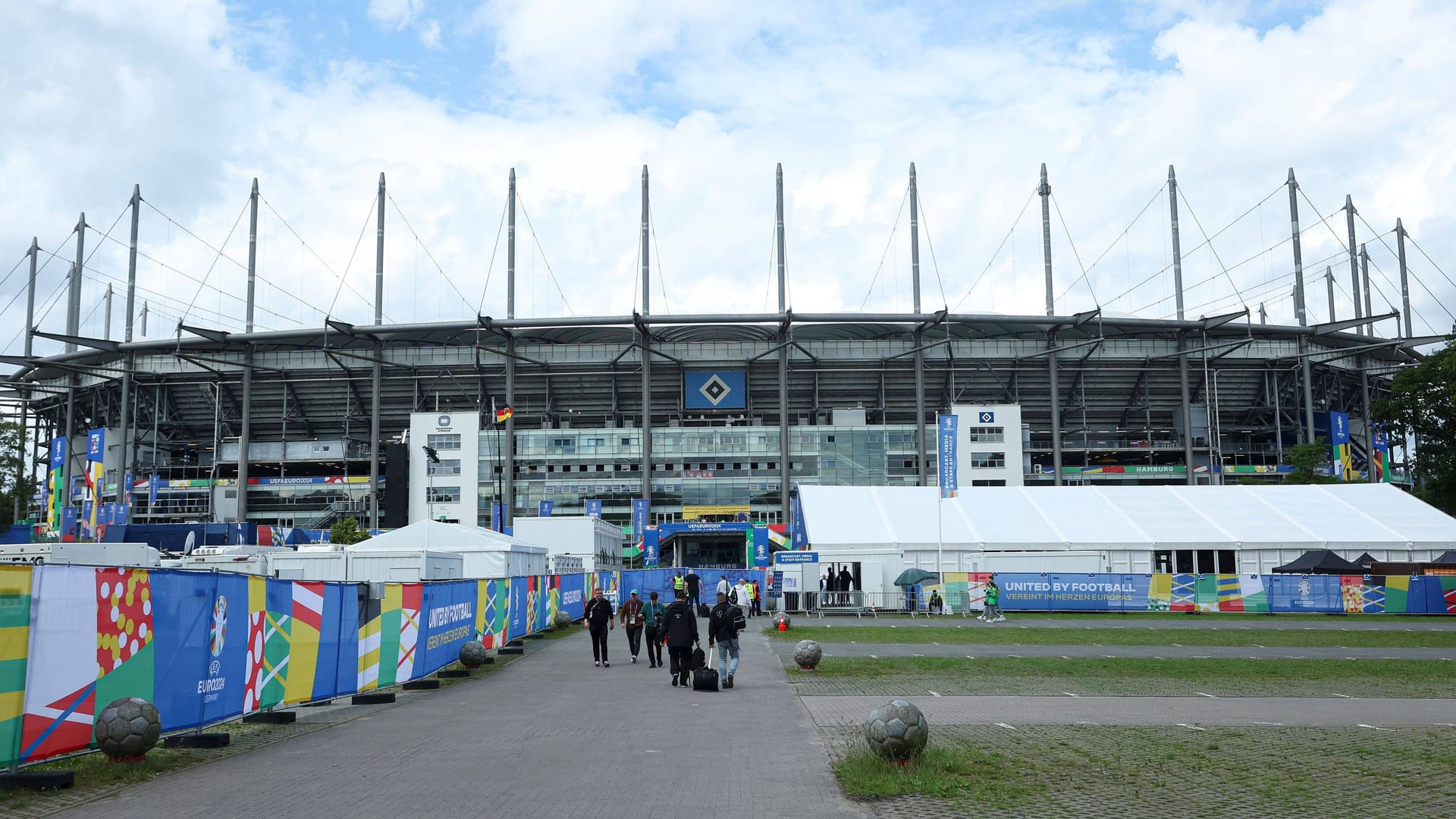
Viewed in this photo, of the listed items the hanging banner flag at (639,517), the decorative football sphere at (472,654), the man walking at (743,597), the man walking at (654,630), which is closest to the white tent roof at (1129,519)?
the man walking at (743,597)

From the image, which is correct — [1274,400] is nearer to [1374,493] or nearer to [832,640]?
[1374,493]

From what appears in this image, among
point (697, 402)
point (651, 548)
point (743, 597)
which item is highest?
point (697, 402)

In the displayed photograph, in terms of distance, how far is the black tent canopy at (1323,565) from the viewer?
45.6m

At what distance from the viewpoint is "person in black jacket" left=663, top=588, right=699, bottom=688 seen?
19969mm

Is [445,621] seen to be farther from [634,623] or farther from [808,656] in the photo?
[808,656]

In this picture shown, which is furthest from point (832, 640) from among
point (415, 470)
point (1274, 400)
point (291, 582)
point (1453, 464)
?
point (1274, 400)

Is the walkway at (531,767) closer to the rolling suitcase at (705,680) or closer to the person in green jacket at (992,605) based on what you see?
the rolling suitcase at (705,680)

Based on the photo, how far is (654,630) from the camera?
2431cm

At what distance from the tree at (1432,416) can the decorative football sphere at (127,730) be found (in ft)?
200

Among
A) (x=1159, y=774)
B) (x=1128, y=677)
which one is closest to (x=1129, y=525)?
(x=1128, y=677)

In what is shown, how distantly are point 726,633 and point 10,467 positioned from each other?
10162 cm

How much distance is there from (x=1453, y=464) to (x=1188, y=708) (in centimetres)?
5150

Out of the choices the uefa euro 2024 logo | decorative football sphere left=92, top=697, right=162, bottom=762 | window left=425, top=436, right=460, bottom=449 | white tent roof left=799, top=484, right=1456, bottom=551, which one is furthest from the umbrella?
window left=425, top=436, right=460, bottom=449

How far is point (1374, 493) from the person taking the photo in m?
55.2
